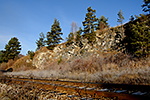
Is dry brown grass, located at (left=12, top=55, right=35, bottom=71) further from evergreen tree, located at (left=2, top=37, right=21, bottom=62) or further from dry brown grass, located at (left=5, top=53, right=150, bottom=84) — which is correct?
dry brown grass, located at (left=5, top=53, right=150, bottom=84)

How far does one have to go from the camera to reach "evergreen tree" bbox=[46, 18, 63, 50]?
3453 cm

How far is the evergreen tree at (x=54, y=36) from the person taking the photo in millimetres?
34534

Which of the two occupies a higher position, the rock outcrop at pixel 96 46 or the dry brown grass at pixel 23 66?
the rock outcrop at pixel 96 46

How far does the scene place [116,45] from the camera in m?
20.9

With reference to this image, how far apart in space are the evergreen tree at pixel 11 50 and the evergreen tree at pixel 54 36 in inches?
915

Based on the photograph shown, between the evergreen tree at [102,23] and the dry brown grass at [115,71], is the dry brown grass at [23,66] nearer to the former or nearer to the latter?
the dry brown grass at [115,71]

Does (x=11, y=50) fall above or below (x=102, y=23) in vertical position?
below

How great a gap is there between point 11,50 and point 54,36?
26.6 meters

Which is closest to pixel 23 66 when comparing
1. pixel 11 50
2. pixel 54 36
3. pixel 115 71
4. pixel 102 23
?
pixel 54 36

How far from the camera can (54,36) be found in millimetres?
35844

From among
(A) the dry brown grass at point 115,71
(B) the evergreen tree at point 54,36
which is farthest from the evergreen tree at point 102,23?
(A) the dry brown grass at point 115,71

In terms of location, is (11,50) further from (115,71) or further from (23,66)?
(115,71)

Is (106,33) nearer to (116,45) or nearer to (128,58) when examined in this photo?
(116,45)

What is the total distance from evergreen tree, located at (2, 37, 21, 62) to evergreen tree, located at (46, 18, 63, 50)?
23252mm
